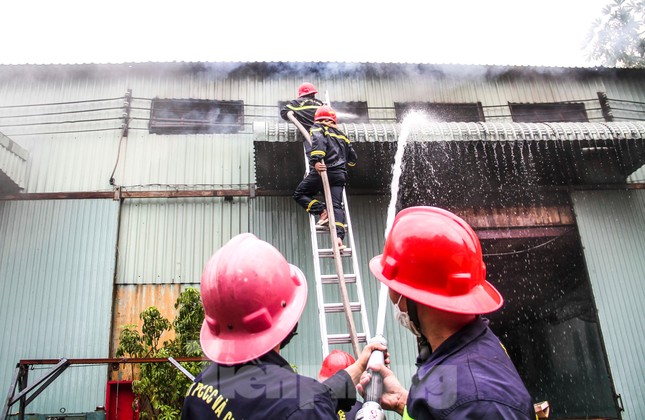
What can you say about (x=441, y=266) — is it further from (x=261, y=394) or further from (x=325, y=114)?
(x=325, y=114)

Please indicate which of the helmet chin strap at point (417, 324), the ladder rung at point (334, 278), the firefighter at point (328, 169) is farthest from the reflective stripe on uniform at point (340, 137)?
the helmet chin strap at point (417, 324)

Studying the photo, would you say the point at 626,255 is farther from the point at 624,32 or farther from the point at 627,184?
the point at 624,32

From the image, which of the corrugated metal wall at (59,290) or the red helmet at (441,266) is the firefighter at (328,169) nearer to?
the corrugated metal wall at (59,290)

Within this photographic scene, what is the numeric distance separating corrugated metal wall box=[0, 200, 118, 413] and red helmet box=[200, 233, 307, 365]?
5621mm

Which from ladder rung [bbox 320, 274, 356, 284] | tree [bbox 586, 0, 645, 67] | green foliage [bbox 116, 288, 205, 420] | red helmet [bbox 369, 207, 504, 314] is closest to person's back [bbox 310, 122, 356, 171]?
ladder rung [bbox 320, 274, 356, 284]

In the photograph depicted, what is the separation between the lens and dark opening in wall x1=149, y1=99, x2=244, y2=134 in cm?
824

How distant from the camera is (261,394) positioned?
1659mm

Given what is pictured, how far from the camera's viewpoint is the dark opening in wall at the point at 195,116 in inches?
324

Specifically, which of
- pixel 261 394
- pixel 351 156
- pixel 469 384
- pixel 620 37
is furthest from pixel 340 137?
pixel 620 37

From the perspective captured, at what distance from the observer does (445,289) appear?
1863 millimetres

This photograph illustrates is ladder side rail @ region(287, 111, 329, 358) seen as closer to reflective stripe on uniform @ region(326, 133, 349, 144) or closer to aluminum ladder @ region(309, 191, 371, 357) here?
aluminum ladder @ region(309, 191, 371, 357)

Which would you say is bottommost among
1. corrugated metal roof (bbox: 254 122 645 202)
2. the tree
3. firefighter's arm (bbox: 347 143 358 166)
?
firefighter's arm (bbox: 347 143 358 166)

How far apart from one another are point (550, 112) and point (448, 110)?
2.22 metres

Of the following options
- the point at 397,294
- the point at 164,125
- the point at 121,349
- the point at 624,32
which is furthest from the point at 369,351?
the point at 624,32
